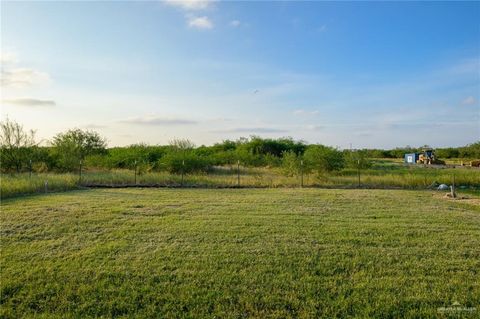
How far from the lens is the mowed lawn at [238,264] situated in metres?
3.32

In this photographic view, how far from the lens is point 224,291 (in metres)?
3.57

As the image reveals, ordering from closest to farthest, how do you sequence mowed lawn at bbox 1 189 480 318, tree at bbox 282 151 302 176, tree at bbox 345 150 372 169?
1. mowed lawn at bbox 1 189 480 318
2. tree at bbox 282 151 302 176
3. tree at bbox 345 150 372 169

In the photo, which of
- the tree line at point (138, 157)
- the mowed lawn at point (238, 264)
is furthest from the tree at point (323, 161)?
the mowed lawn at point (238, 264)

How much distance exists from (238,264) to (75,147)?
21465 mm

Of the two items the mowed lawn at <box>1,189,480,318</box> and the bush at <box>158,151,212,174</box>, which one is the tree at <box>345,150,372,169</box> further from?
the mowed lawn at <box>1,189,480,318</box>

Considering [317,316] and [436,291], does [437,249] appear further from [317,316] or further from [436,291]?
[317,316]

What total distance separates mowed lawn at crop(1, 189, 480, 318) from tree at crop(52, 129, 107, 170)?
14005 millimetres

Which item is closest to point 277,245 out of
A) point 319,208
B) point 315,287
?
point 315,287

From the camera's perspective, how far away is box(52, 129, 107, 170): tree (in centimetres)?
2018

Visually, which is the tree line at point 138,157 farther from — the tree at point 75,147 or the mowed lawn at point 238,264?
the mowed lawn at point 238,264

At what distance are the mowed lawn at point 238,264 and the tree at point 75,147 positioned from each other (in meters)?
14.0

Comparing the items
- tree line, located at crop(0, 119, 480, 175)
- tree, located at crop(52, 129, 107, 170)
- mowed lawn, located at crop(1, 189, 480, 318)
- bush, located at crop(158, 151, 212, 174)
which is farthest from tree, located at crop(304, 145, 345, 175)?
tree, located at crop(52, 129, 107, 170)

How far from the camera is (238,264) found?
4.25 metres

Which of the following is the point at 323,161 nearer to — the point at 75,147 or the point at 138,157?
the point at 138,157
